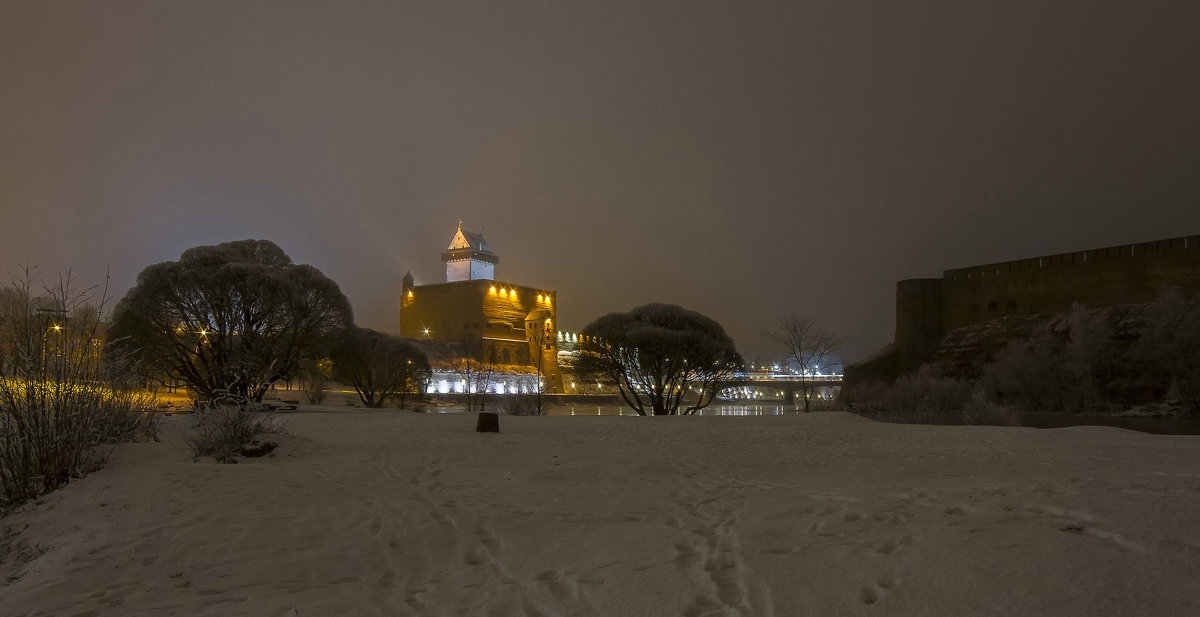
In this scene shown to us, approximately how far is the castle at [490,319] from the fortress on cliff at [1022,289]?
2818cm

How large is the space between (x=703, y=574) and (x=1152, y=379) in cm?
3256

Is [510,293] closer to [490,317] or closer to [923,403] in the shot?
[490,317]

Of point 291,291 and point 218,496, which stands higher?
point 291,291

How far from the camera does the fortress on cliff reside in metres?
32.5

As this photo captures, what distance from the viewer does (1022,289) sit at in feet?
126

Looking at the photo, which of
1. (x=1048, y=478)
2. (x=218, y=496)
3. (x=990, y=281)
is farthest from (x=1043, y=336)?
(x=218, y=496)

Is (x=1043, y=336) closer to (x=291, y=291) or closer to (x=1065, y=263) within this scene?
(x=1065, y=263)

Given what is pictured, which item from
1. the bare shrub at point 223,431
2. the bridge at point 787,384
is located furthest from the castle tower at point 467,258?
the bare shrub at point 223,431

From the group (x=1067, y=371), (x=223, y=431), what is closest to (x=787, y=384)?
(x=1067, y=371)

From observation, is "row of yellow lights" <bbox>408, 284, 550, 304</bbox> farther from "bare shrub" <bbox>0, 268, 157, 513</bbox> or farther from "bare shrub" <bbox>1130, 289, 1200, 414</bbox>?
"bare shrub" <bbox>0, 268, 157, 513</bbox>

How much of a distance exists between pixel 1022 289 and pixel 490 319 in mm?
44633

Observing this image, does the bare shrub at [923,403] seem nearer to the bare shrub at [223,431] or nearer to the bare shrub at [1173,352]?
the bare shrub at [1173,352]

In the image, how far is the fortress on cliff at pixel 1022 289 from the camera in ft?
107

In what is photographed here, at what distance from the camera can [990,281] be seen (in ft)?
131
